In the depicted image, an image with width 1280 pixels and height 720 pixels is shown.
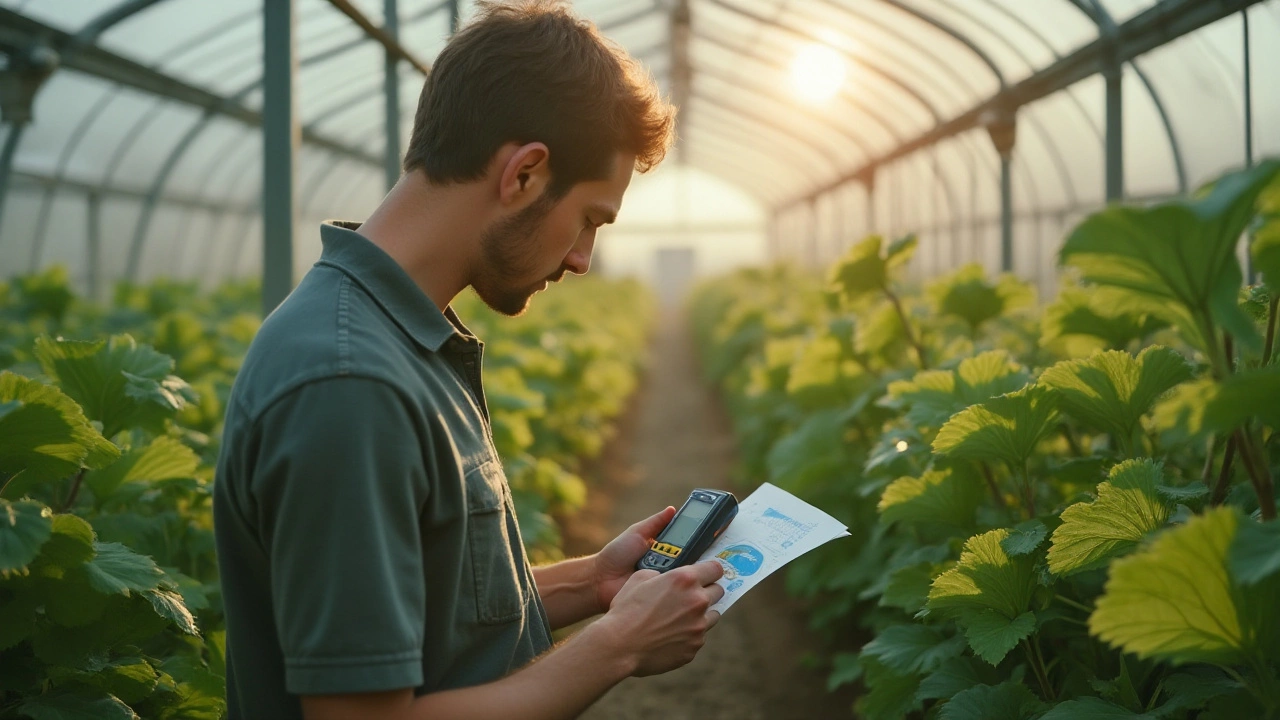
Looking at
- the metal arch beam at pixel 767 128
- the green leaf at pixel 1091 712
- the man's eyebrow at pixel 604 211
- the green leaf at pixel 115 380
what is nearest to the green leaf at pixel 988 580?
the green leaf at pixel 1091 712

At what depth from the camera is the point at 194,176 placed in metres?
14.5

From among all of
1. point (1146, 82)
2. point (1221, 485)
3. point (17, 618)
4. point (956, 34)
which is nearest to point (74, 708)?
point (17, 618)

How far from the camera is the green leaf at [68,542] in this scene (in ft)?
5.33

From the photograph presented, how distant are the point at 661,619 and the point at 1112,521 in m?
0.79

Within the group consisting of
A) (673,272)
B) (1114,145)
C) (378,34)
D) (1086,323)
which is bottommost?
(1086,323)

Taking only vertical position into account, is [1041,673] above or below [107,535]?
below

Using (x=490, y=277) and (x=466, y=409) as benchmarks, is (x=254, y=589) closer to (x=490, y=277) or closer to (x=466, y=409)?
(x=466, y=409)

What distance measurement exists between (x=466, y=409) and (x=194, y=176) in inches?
561

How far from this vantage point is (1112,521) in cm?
181

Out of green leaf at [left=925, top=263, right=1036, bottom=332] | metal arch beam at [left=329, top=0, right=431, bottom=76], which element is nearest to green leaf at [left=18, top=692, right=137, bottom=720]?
metal arch beam at [left=329, top=0, right=431, bottom=76]

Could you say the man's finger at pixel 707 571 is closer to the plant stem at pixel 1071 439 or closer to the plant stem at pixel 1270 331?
the plant stem at pixel 1270 331

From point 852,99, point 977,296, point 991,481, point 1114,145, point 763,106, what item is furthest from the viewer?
point 763,106

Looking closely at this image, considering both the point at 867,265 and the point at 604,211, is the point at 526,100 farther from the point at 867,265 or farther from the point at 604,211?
the point at 867,265

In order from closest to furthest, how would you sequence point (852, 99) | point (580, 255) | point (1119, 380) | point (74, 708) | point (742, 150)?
1. point (74, 708)
2. point (580, 255)
3. point (1119, 380)
4. point (852, 99)
5. point (742, 150)
